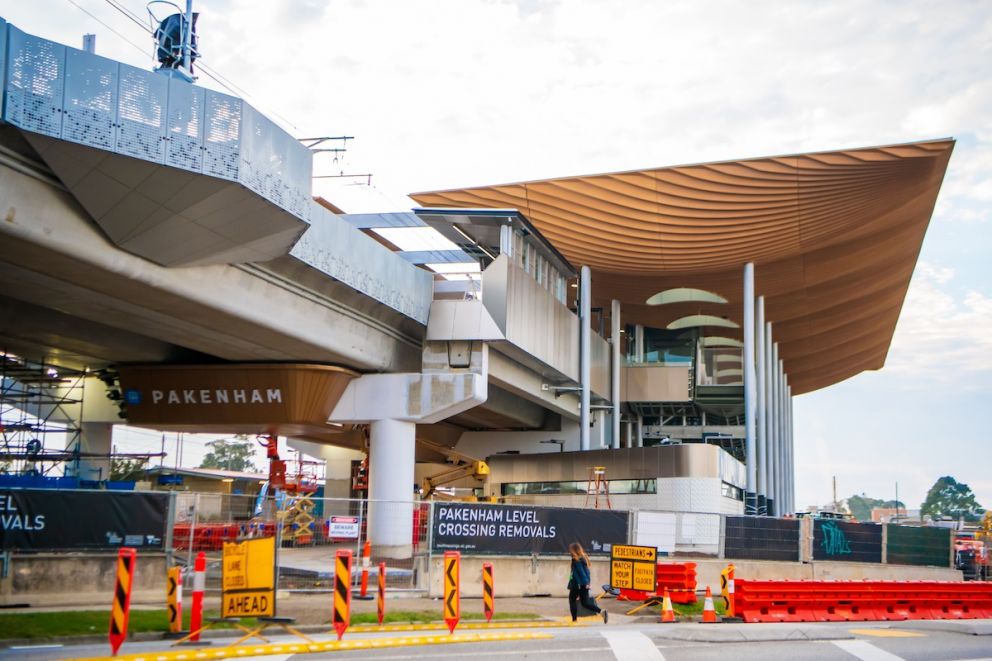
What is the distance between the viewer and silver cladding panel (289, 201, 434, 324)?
2628 cm

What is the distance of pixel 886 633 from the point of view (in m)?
19.0

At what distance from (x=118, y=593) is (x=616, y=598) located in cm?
1260

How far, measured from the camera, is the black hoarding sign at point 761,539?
28594mm

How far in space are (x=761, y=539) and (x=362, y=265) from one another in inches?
528

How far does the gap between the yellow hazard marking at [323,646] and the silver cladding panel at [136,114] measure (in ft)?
28.1

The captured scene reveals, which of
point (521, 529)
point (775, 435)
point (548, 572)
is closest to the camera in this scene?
point (521, 529)

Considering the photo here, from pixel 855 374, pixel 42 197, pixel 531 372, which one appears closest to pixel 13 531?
pixel 42 197

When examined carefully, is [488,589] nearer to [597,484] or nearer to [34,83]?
[34,83]

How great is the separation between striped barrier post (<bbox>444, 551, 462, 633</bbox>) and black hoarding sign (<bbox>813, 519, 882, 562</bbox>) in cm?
1736

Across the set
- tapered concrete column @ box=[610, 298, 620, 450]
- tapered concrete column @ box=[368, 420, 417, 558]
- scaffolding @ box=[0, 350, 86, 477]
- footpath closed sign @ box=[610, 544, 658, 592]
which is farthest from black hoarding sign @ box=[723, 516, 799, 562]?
tapered concrete column @ box=[610, 298, 620, 450]

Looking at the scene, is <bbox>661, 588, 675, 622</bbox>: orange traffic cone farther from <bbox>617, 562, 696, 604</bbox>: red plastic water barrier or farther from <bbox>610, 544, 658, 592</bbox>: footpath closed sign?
<bbox>617, 562, 696, 604</bbox>: red plastic water barrier

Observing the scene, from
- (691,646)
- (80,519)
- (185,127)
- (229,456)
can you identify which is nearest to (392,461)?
(80,519)

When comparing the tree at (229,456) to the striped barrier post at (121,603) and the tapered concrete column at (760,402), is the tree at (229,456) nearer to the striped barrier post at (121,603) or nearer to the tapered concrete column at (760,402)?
the tapered concrete column at (760,402)

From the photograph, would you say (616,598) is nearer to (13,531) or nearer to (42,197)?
(13,531)
